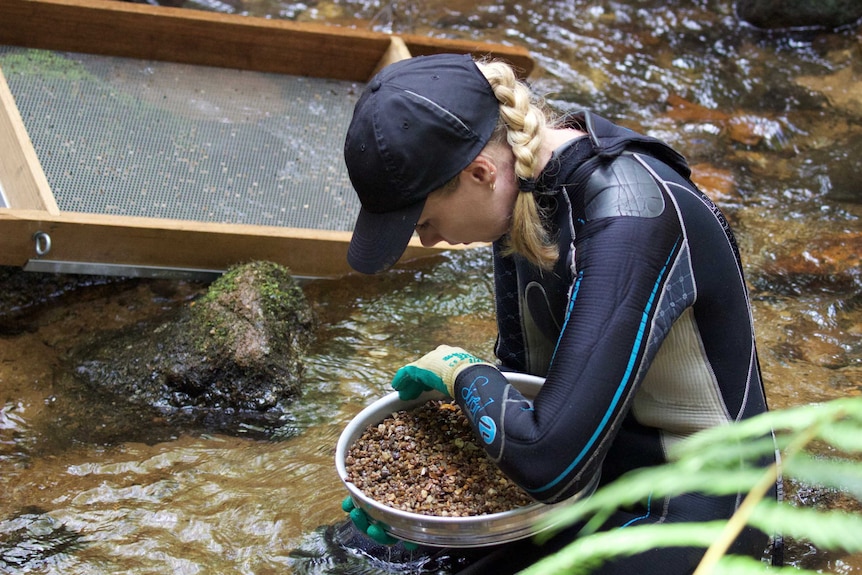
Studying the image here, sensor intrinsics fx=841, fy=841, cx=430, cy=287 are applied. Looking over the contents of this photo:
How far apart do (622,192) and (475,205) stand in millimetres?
309

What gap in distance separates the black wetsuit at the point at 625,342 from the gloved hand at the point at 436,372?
55 mm

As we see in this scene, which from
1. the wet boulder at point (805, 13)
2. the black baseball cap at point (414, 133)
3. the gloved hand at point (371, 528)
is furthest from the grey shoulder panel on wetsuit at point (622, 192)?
the wet boulder at point (805, 13)

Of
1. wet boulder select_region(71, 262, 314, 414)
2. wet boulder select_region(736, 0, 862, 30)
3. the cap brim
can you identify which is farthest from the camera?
wet boulder select_region(736, 0, 862, 30)

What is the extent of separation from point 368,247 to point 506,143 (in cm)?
38

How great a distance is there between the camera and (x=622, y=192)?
170cm

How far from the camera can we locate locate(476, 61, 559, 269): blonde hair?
177 centimetres

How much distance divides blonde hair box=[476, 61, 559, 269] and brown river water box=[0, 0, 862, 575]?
1001 mm

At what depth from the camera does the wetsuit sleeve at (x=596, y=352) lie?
1588 millimetres

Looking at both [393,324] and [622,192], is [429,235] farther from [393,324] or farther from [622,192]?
[393,324]

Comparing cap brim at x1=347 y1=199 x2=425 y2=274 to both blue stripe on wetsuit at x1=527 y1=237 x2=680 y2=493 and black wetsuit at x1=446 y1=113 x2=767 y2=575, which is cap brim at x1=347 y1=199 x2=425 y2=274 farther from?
blue stripe on wetsuit at x1=527 y1=237 x2=680 y2=493

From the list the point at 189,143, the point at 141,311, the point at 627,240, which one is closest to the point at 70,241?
the point at 141,311

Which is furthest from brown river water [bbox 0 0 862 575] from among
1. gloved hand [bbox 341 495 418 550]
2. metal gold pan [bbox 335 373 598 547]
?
metal gold pan [bbox 335 373 598 547]

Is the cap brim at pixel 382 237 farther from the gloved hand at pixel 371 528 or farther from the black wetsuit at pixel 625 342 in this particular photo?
the gloved hand at pixel 371 528

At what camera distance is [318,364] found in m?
3.16
